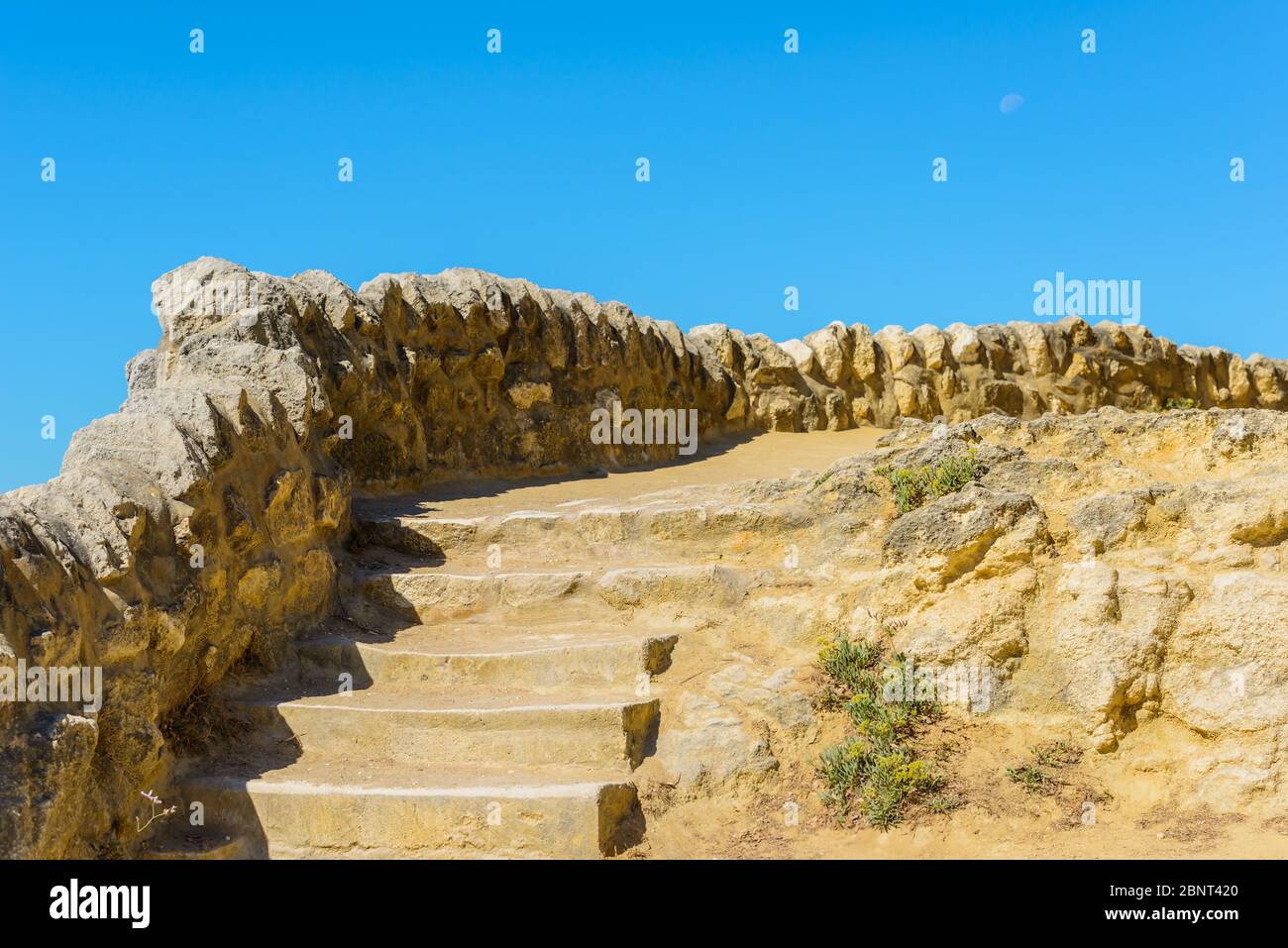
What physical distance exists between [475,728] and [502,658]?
0.49 m

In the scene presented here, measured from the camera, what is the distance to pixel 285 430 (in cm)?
607

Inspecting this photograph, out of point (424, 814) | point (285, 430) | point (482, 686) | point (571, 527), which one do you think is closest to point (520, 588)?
point (571, 527)

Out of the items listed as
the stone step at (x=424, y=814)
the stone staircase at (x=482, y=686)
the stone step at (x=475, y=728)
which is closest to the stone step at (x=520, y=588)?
the stone staircase at (x=482, y=686)

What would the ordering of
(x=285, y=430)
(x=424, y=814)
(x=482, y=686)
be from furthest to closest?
(x=285, y=430) < (x=482, y=686) < (x=424, y=814)

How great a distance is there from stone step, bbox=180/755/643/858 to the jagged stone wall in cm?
42

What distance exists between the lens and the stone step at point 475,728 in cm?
498

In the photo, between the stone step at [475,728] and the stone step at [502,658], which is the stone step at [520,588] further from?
the stone step at [475,728]

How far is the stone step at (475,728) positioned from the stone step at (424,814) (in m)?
0.18

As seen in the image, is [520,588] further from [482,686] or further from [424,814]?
[424,814]

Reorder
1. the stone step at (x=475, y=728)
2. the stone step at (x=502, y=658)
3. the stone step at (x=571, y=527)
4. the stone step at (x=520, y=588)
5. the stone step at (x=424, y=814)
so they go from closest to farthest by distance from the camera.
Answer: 1. the stone step at (x=424, y=814)
2. the stone step at (x=475, y=728)
3. the stone step at (x=502, y=658)
4. the stone step at (x=520, y=588)
5. the stone step at (x=571, y=527)

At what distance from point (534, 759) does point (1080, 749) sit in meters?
2.38

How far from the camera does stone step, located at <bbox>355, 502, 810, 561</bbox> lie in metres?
6.29
